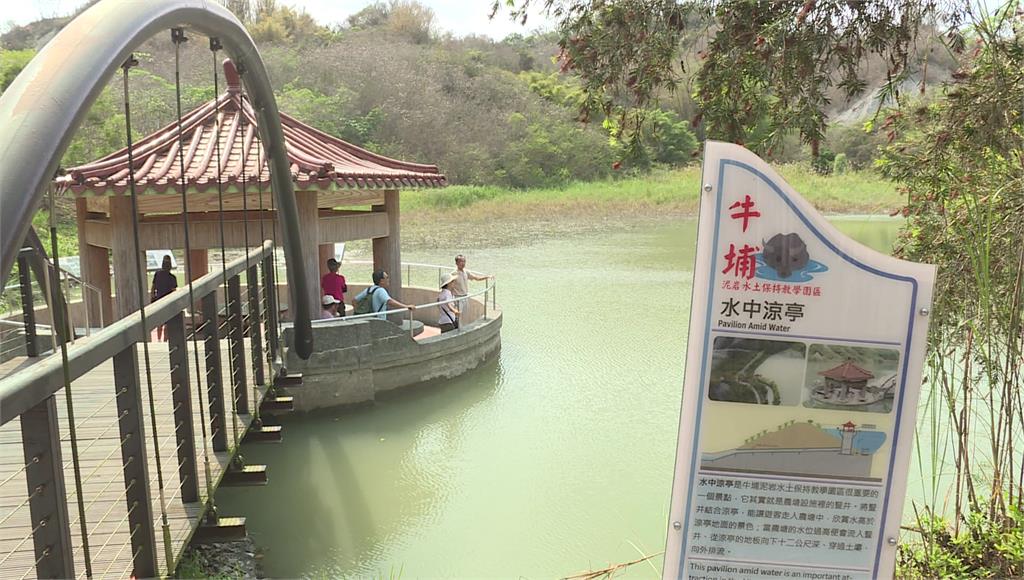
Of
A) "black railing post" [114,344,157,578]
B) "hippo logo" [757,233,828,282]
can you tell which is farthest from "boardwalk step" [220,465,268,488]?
"hippo logo" [757,233,828,282]

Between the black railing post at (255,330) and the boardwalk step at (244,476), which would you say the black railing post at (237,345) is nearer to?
the black railing post at (255,330)

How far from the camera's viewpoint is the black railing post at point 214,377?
2.85m

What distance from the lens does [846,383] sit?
1.93m

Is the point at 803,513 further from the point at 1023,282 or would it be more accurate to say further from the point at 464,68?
the point at 464,68

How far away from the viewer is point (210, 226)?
6688 mm

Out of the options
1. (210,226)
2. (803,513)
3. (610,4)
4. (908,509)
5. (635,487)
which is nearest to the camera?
(803,513)

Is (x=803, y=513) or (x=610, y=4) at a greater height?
(x=610, y=4)

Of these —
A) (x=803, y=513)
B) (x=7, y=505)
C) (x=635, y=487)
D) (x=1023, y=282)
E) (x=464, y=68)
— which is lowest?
(x=635, y=487)

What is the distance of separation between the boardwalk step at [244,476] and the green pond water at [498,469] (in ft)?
5.41

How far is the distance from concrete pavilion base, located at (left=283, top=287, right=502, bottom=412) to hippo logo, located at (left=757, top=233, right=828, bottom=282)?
4.64 m

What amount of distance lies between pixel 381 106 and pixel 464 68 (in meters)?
6.06

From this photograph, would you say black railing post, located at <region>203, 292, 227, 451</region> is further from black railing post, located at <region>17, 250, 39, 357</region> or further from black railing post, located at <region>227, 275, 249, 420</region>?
black railing post, located at <region>17, 250, 39, 357</region>

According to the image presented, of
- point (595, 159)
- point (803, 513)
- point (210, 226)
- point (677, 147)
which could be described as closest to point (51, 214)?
point (803, 513)

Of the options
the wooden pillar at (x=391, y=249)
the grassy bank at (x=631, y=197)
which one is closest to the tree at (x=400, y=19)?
the grassy bank at (x=631, y=197)
